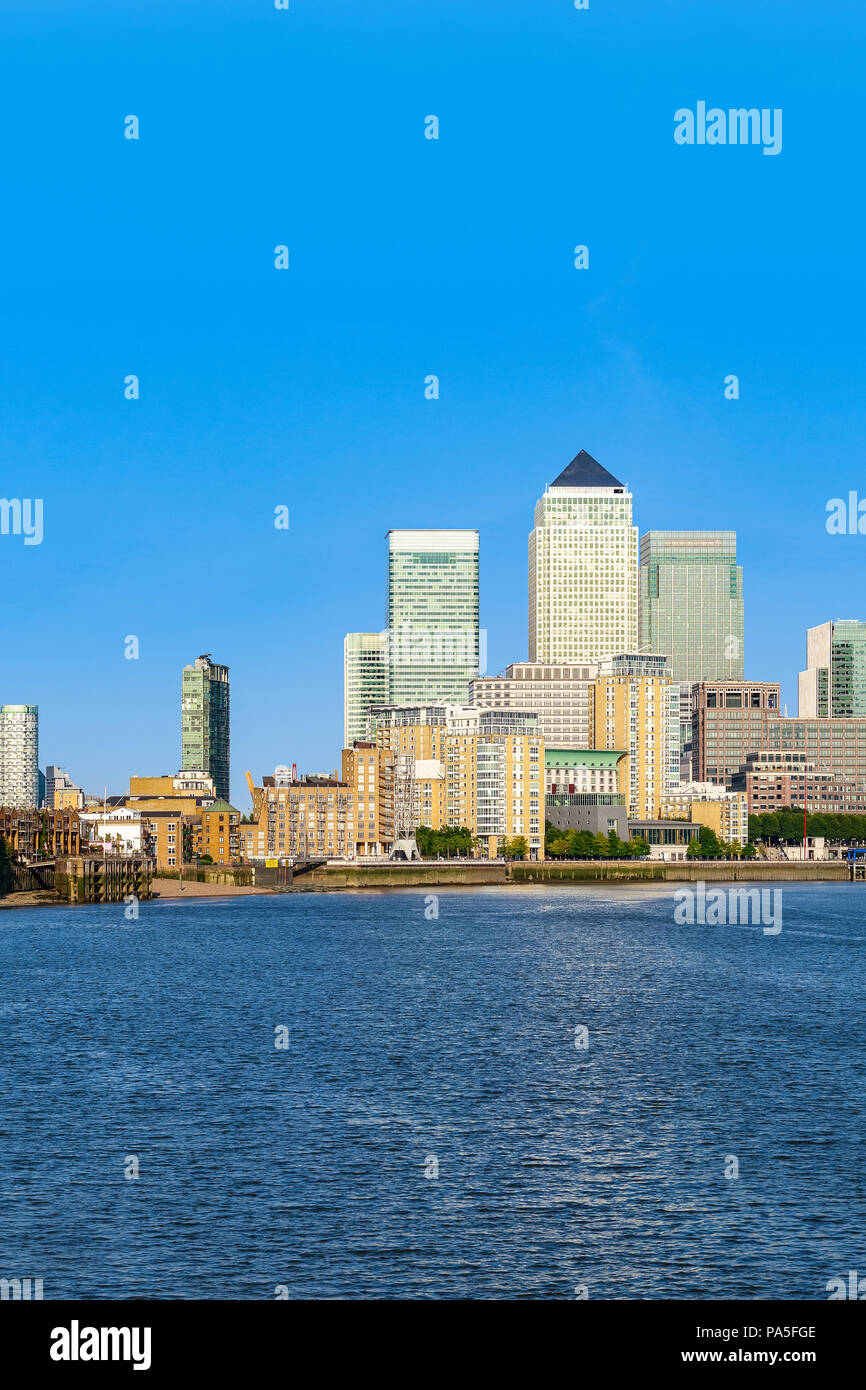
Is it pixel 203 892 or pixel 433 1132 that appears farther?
pixel 203 892

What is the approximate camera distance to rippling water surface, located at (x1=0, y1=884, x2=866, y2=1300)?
26953 mm

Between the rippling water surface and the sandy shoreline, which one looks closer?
the rippling water surface

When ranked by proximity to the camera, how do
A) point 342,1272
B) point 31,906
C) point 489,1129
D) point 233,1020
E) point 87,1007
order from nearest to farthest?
point 342,1272 < point 489,1129 < point 233,1020 < point 87,1007 < point 31,906

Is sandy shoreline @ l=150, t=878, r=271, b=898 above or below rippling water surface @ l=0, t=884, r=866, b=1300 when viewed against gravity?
below

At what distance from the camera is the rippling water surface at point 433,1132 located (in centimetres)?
2695

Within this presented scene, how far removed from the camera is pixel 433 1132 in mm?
37094

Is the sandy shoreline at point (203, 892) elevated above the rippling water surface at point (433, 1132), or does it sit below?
below

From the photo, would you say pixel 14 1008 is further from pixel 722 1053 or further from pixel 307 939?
pixel 307 939

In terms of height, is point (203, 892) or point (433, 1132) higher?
point (433, 1132)

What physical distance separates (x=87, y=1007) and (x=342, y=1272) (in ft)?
130

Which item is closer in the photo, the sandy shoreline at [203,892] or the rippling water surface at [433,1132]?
the rippling water surface at [433,1132]
